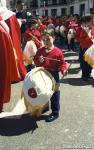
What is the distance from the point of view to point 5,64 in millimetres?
7465

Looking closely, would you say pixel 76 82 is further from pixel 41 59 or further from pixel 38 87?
pixel 38 87

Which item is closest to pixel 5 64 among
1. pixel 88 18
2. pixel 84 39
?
pixel 88 18

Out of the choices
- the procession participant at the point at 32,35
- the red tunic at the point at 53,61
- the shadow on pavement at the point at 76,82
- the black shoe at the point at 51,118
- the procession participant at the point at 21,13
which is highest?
the red tunic at the point at 53,61

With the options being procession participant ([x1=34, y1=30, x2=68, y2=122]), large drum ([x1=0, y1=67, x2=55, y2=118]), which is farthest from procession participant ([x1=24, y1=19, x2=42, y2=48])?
large drum ([x1=0, y1=67, x2=55, y2=118])

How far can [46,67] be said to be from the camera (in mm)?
7664

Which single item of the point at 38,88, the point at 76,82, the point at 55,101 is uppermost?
the point at 38,88

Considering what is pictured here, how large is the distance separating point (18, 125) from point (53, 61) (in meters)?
1.14

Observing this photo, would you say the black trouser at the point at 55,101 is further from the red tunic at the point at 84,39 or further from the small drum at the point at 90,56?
the red tunic at the point at 84,39

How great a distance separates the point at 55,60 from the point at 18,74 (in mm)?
764

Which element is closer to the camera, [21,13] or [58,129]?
[58,129]

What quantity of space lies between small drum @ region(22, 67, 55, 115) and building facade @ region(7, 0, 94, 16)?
5392 cm

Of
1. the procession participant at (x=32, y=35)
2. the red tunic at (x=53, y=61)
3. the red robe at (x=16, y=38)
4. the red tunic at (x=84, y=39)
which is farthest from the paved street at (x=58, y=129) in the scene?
the procession participant at (x=32, y=35)

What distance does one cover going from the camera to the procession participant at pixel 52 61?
755 centimetres

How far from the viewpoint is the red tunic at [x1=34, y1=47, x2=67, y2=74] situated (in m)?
7.54
